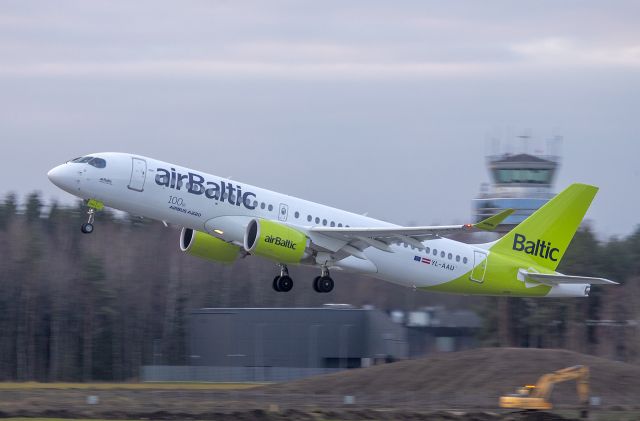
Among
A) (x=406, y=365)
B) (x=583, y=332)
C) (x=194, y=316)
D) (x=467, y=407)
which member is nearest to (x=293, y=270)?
(x=194, y=316)

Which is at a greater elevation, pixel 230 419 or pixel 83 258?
pixel 83 258

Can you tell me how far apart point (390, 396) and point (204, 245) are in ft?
30.3

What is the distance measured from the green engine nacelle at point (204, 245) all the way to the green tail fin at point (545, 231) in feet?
34.8

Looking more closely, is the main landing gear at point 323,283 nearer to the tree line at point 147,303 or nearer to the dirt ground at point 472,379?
the dirt ground at point 472,379

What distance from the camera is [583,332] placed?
7406 cm

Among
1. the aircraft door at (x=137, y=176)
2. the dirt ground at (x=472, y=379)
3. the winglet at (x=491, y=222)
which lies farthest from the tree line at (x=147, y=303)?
the winglet at (x=491, y=222)

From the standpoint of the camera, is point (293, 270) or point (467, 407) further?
point (293, 270)

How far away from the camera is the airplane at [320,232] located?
37.9 meters

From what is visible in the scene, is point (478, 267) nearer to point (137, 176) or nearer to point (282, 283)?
point (282, 283)

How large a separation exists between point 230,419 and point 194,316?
34976 millimetres

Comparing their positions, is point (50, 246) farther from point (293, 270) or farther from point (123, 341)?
point (293, 270)

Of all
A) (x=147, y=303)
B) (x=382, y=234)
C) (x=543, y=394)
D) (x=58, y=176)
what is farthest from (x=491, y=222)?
(x=147, y=303)

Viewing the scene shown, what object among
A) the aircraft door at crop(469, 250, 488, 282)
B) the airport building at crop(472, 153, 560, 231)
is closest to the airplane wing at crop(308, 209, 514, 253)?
the aircraft door at crop(469, 250, 488, 282)

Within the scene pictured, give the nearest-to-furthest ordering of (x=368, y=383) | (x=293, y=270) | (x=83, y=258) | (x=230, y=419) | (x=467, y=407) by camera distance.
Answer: (x=230, y=419) < (x=467, y=407) < (x=368, y=383) < (x=293, y=270) < (x=83, y=258)
